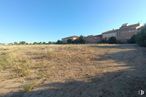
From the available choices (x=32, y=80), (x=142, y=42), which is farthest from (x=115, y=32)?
(x=32, y=80)

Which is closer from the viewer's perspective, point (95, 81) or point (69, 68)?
point (95, 81)

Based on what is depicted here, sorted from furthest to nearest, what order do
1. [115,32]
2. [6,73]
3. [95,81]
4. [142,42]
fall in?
[115,32], [142,42], [6,73], [95,81]

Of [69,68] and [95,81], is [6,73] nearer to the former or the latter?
[69,68]

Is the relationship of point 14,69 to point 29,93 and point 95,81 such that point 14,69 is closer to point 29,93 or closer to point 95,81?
point 29,93

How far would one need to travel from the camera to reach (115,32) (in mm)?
50531

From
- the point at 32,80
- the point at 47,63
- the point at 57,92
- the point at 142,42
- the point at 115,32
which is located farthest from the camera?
the point at 115,32

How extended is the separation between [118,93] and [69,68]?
5072 millimetres

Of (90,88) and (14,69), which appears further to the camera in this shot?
(14,69)

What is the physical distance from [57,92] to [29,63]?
645 centimetres

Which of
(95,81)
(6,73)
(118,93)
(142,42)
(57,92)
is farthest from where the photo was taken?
(142,42)

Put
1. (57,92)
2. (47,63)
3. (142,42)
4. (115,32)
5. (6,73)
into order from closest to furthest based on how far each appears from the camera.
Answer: (57,92)
(6,73)
(47,63)
(142,42)
(115,32)

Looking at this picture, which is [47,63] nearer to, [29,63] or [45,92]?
[29,63]

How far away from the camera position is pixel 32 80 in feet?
36.0

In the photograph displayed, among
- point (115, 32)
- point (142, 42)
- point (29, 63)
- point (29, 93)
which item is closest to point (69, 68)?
point (29, 63)
